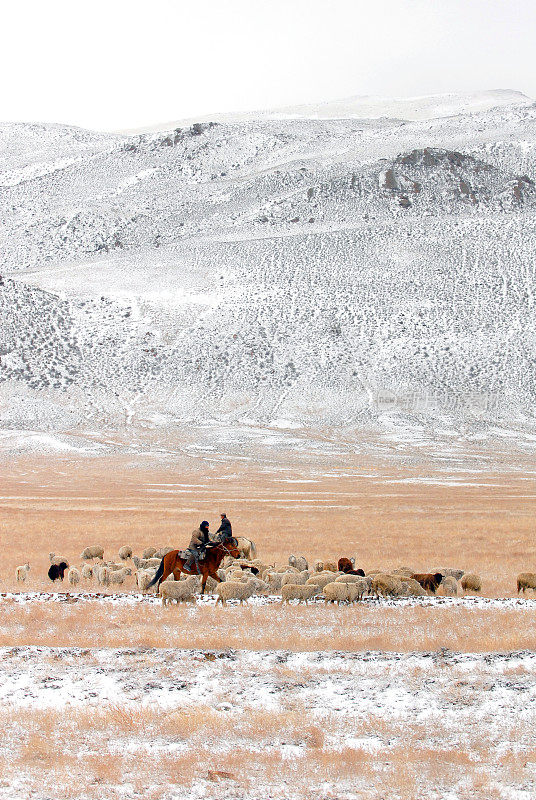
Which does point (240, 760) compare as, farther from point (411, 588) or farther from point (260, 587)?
point (411, 588)

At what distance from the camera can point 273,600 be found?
15375 mm

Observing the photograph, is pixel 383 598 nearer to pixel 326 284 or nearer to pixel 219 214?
pixel 326 284

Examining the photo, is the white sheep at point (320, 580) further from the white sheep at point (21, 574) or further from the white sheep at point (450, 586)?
the white sheep at point (21, 574)

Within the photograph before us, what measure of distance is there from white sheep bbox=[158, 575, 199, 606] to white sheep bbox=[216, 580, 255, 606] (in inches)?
21.8

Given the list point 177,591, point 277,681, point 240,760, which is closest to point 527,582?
point 177,591

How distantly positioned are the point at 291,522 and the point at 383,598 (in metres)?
17.4

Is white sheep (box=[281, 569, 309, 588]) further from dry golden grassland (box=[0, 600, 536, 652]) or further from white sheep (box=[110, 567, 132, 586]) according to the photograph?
white sheep (box=[110, 567, 132, 586])

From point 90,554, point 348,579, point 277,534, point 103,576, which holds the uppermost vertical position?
point 348,579

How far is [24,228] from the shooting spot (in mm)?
145000

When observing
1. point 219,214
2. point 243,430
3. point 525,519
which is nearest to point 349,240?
point 219,214

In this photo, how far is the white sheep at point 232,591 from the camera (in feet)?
48.3

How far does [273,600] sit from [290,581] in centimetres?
125

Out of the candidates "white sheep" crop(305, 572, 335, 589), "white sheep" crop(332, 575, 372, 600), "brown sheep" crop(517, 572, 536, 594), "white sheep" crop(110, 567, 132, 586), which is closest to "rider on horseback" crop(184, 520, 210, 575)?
"white sheep" crop(305, 572, 335, 589)

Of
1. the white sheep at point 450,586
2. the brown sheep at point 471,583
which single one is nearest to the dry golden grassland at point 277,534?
the brown sheep at point 471,583
